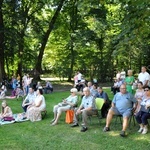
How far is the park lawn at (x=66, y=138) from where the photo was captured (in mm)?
6535

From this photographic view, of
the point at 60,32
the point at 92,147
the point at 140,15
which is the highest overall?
the point at 60,32

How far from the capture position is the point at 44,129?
8.38 metres

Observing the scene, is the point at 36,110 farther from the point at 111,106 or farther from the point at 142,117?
the point at 142,117

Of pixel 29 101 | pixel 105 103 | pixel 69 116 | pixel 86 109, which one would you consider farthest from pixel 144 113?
pixel 29 101

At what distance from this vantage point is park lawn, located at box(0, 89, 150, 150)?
6.54m

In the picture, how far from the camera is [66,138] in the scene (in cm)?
728

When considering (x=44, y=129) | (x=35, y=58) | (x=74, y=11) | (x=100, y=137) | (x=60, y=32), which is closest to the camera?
(x=100, y=137)

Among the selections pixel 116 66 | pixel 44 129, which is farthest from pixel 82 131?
pixel 116 66

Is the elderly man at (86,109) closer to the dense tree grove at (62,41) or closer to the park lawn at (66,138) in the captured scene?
the park lawn at (66,138)

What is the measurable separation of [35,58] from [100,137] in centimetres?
2021

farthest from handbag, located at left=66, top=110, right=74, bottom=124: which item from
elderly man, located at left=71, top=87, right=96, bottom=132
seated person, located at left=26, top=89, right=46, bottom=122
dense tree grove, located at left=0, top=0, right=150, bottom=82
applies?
dense tree grove, located at left=0, top=0, right=150, bottom=82

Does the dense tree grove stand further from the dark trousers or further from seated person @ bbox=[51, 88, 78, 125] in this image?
the dark trousers

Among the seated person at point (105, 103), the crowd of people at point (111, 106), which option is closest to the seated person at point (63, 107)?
the crowd of people at point (111, 106)

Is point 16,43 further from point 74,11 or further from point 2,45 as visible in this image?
point 74,11
